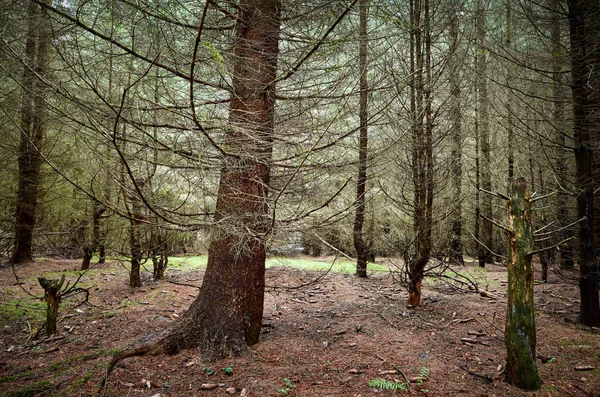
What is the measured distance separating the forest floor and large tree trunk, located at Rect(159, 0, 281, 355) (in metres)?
0.25

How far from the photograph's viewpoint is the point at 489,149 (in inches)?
463

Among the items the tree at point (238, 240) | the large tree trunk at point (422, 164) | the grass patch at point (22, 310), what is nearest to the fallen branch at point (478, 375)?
the large tree trunk at point (422, 164)

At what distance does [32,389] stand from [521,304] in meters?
4.46

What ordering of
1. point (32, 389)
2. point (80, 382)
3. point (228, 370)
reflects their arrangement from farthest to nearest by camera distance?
1. point (228, 370)
2. point (80, 382)
3. point (32, 389)

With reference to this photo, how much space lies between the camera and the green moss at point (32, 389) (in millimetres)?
2561

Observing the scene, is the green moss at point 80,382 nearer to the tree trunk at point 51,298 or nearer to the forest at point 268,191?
the forest at point 268,191

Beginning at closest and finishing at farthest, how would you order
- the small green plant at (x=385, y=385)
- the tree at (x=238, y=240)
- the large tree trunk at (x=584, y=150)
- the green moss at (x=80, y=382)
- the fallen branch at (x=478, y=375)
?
the green moss at (x=80, y=382), the small green plant at (x=385, y=385), the fallen branch at (x=478, y=375), the tree at (x=238, y=240), the large tree trunk at (x=584, y=150)

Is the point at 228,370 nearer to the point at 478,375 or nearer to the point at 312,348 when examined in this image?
the point at 312,348

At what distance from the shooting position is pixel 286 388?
9.39 ft

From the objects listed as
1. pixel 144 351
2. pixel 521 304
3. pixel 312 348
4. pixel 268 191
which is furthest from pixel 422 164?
pixel 144 351

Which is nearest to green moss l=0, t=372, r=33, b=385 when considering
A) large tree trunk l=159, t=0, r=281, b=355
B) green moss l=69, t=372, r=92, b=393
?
green moss l=69, t=372, r=92, b=393

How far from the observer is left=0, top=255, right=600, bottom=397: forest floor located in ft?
9.38

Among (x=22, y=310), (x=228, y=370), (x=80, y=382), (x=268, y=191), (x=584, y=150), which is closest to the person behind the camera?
(x=80, y=382)

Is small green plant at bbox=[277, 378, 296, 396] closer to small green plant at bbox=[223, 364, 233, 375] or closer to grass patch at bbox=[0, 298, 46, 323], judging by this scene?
small green plant at bbox=[223, 364, 233, 375]
